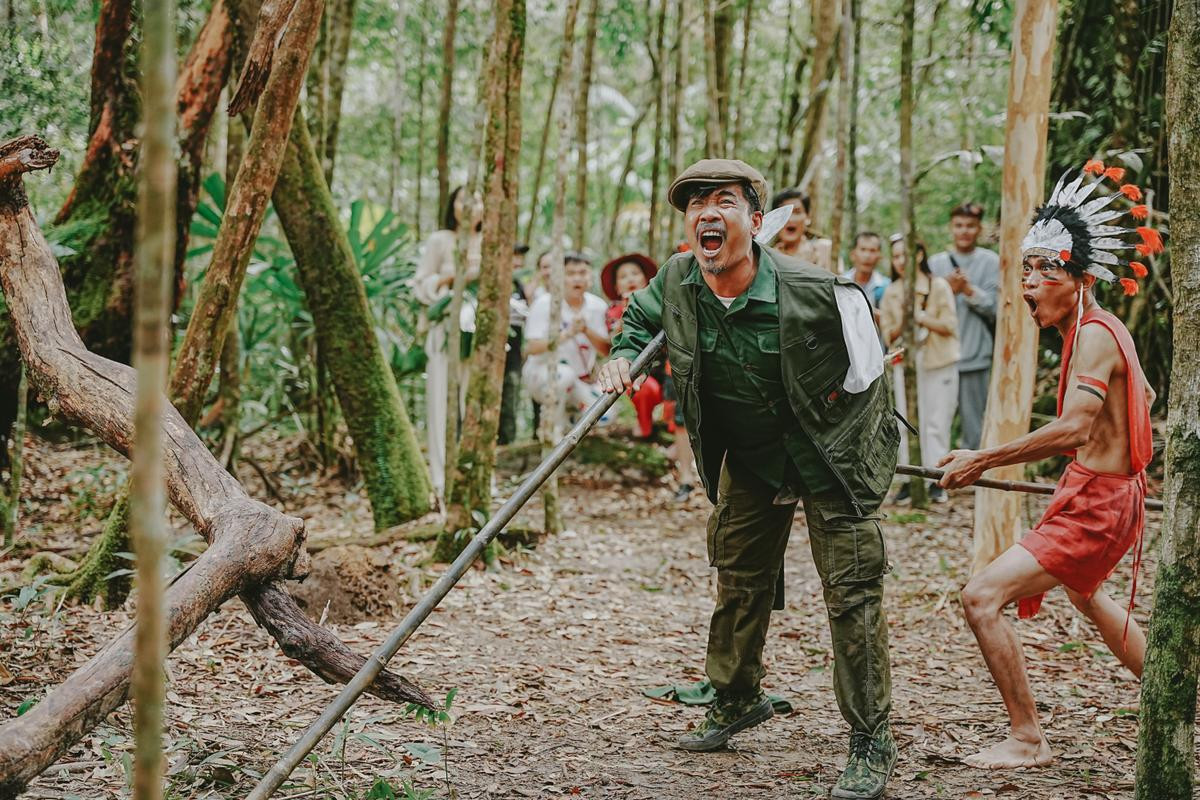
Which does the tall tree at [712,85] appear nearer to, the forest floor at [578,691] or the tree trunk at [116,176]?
the forest floor at [578,691]

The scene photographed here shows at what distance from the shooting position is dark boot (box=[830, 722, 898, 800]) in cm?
327

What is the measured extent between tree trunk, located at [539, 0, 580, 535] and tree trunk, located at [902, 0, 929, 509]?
7.58ft

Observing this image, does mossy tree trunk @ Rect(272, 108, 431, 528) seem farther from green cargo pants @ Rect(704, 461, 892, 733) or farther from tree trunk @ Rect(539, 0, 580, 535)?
green cargo pants @ Rect(704, 461, 892, 733)

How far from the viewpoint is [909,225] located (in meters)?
7.30

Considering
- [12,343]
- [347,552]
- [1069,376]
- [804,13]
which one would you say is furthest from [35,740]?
[804,13]

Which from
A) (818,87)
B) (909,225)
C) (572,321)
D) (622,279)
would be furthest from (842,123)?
(572,321)

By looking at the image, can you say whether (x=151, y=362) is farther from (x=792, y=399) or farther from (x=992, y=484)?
(x=992, y=484)

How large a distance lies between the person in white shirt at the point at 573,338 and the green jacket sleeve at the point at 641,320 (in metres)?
3.68

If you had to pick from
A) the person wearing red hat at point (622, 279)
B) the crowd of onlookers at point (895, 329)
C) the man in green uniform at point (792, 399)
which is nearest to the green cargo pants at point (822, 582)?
the man in green uniform at point (792, 399)

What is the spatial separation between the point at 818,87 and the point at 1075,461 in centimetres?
608

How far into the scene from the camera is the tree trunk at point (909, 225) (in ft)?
22.8

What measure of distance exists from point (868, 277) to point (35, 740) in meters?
6.93

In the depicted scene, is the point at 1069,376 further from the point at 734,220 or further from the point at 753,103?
the point at 753,103

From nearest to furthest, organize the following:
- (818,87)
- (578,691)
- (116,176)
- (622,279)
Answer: (578,691)
(116,176)
(622,279)
(818,87)
